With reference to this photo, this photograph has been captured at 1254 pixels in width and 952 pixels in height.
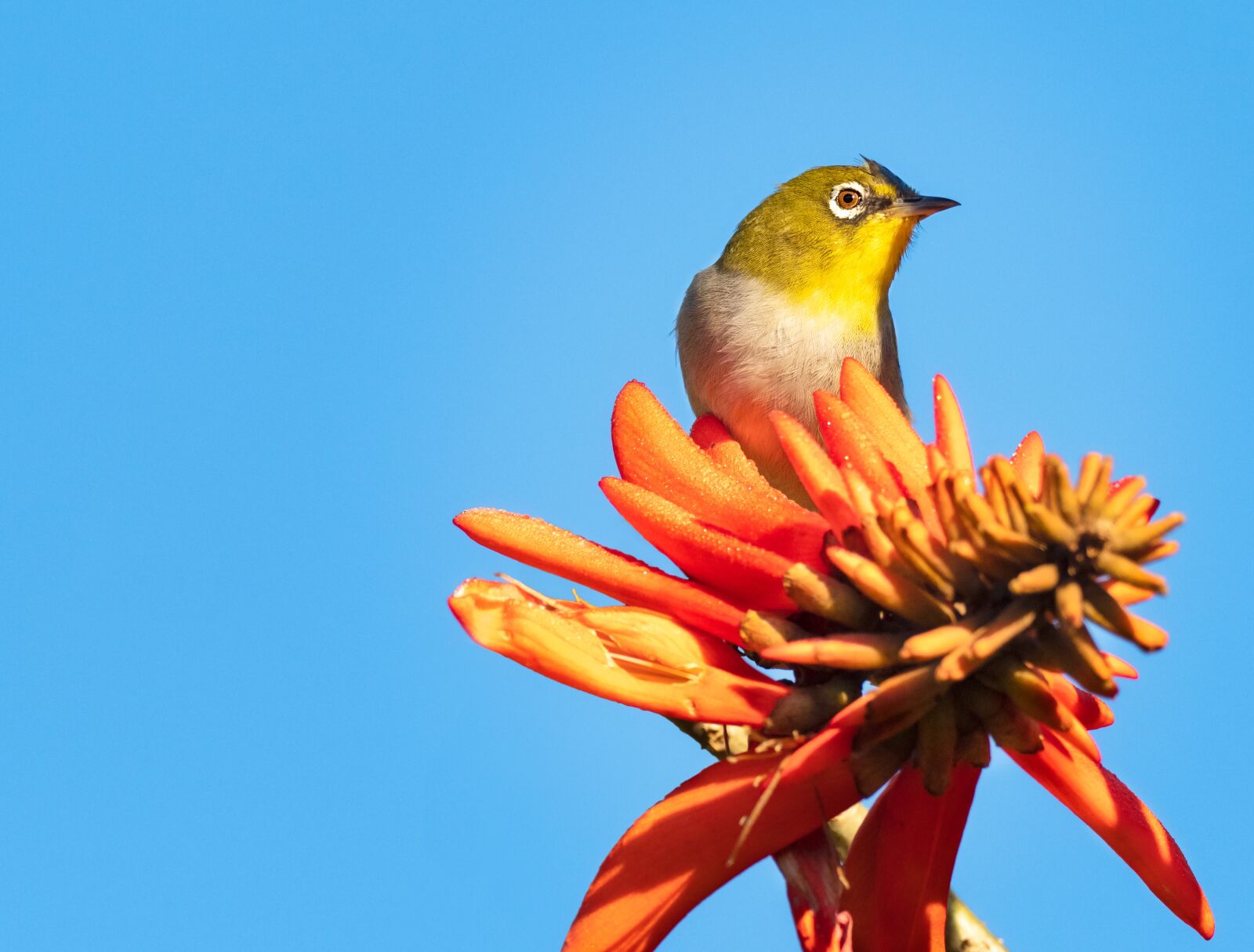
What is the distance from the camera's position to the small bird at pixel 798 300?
6352mm

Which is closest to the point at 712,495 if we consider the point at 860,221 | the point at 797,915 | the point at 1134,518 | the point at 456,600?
the point at 456,600

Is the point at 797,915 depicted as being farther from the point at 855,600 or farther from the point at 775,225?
the point at 775,225

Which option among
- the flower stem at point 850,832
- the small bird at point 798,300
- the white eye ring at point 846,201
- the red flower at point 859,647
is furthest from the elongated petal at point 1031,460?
the white eye ring at point 846,201

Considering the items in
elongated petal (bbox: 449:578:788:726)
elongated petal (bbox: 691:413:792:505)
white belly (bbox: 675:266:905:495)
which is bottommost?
elongated petal (bbox: 449:578:788:726)

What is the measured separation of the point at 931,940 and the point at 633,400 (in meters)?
1.03

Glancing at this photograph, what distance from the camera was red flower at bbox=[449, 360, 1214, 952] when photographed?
1.51 metres

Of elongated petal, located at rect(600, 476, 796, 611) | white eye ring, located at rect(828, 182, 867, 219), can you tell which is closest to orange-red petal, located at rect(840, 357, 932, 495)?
elongated petal, located at rect(600, 476, 796, 611)

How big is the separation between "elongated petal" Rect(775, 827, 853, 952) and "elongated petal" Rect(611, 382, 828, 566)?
1.37 ft

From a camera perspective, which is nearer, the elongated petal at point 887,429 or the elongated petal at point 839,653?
the elongated petal at point 839,653

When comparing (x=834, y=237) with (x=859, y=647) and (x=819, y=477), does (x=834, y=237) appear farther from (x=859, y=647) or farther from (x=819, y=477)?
(x=859, y=647)

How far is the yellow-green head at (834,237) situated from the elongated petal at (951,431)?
4.72m

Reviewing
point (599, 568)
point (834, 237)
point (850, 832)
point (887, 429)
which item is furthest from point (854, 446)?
point (834, 237)

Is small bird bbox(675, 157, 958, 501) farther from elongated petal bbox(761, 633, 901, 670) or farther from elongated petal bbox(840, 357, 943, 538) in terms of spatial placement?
elongated petal bbox(761, 633, 901, 670)

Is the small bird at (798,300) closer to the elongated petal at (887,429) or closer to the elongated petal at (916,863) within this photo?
the elongated petal at (887,429)
